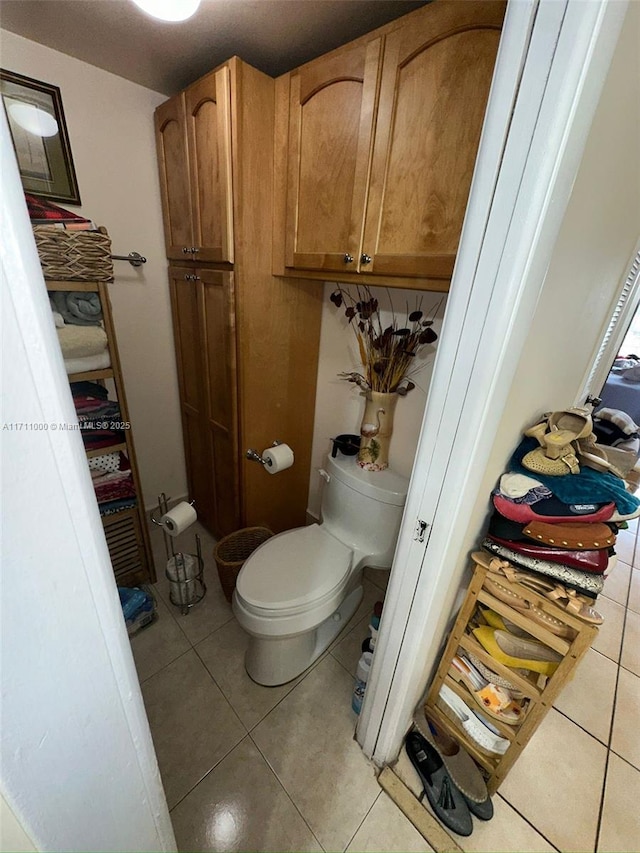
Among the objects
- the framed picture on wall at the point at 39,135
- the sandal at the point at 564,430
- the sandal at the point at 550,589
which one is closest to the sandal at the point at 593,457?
the sandal at the point at 564,430

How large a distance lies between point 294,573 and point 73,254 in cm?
131

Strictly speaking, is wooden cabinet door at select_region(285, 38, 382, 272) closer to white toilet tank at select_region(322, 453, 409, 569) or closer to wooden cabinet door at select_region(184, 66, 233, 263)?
wooden cabinet door at select_region(184, 66, 233, 263)

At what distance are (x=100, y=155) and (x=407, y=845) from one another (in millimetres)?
2606

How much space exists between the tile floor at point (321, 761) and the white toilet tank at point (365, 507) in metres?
0.45

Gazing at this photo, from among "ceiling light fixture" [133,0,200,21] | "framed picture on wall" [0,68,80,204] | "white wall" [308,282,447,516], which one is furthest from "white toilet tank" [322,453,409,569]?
"framed picture on wall" [0,68,80,204]

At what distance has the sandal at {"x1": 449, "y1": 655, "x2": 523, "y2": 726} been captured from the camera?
0.96 m

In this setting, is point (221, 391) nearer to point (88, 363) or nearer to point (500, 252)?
point (88, 363)

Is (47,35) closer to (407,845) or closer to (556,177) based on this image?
(556,177)

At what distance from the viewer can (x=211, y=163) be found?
4.00 ft

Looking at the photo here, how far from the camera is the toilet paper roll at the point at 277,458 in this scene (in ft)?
5.04

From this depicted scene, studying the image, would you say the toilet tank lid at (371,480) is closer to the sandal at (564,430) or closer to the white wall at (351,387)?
the white wall at (351,387)

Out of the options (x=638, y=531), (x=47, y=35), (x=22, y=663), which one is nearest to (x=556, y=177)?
(x=22, y=663)

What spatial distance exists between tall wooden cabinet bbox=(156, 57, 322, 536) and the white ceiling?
0.10 m

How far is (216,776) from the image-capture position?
106 cm
